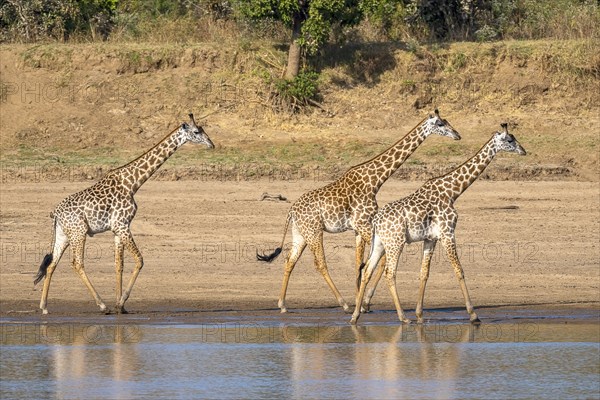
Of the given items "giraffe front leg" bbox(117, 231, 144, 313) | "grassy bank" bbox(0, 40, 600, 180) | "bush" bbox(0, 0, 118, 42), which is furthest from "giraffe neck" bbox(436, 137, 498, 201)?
"bush" bbox(0, 0, 118, 42)

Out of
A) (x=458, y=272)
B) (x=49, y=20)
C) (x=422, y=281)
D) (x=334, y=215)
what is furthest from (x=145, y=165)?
(x=49, y=20)

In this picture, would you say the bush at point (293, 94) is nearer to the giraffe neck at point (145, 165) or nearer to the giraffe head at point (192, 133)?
the giraffe head at point (192, 133)

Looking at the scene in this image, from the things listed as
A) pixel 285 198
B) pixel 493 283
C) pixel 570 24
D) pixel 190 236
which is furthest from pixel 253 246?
pixel 570 24

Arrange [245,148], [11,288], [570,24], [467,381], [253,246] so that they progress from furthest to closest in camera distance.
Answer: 1. [570,24]
2. [245,148]
3. [253,246]
4. [11,288]
5. [467,381]

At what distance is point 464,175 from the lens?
14641mm

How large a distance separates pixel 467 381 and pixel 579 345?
6.09 ft

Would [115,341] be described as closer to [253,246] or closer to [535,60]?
[253,246]

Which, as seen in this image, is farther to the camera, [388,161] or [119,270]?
[388,161]

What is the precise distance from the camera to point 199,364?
497 inches

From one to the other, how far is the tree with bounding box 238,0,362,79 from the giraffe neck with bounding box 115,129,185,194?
887cm

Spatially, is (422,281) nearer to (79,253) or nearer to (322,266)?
(322,266)

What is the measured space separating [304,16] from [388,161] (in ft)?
32.0

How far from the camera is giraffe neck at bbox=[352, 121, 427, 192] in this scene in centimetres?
1497

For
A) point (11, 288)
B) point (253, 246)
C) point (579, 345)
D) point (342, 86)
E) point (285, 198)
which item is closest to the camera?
point (579, 345)
